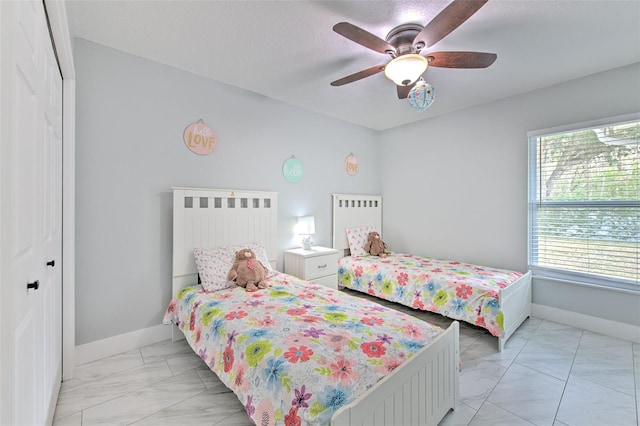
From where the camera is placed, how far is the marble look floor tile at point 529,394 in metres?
1.74

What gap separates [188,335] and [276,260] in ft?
4.40

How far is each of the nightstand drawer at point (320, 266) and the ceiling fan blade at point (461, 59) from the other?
223cm

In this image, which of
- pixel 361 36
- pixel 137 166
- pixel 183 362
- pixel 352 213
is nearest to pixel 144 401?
pixel 183 362

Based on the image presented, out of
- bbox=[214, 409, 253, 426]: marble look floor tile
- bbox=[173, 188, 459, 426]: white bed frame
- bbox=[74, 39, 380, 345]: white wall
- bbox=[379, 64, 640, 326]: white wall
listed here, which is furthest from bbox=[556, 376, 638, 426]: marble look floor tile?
bbox=[74, 39, 380, 345]: white wall

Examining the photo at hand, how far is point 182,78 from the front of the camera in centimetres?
273

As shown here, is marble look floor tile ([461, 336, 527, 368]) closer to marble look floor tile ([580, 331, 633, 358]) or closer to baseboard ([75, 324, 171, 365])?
marble look floor tile ([580, 331, 633, 358])

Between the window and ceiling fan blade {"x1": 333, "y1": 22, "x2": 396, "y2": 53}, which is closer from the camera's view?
ceiling fan blade {"x1": 333, "y1": 22, "x2": 396, "y2": 53}

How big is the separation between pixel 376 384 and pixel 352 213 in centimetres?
319

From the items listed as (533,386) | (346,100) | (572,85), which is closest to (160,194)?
(346,100)

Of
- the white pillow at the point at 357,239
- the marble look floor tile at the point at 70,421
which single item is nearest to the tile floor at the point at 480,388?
the marble look floor tile at the point at 70,421

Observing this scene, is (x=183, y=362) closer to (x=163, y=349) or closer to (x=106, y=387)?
(x=163, y=349)

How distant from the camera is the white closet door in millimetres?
811

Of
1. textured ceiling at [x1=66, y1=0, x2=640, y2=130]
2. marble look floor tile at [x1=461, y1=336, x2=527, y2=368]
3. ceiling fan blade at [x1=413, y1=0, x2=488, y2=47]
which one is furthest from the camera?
marble look floor tile at [x1=461, y1=336, x2=527, y2=368]

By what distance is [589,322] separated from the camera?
2.85m
